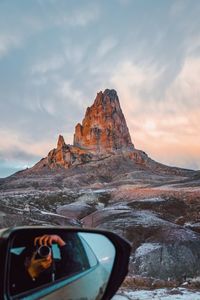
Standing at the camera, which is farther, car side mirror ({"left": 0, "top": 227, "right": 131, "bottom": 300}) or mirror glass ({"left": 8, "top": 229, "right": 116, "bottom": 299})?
mirror glass ({"left": 8, "top": 229, "right": 116, "bottom": 299})


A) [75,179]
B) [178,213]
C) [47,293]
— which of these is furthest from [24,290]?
[75,179]

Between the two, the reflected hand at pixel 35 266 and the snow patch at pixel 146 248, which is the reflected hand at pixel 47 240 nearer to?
the reflected hand at pixel 35 266

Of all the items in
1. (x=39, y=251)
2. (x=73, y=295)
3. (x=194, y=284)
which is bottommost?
(x=194, y=284)

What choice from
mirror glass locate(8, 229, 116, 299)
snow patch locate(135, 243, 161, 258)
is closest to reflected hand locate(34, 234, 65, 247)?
mirror glass locate(8, 229, 116, 299)

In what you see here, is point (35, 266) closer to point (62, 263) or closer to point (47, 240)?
point (47, 240)

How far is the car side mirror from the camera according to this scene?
2.77m

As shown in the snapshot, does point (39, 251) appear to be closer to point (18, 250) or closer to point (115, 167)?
point (18, 250)

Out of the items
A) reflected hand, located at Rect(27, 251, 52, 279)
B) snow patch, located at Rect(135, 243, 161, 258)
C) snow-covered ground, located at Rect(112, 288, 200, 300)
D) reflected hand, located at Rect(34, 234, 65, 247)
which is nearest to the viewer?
reflected hand, located at Rect(27, 251, 52, 279)

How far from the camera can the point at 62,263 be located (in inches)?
139

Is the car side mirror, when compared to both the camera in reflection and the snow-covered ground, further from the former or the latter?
the snow-covered ground

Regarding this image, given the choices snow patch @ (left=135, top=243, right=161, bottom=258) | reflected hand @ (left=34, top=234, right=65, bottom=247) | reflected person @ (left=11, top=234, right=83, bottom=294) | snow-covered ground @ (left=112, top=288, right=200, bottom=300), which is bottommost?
snow-covered ground @ (left=112, top=288, right=200, bottom=300)

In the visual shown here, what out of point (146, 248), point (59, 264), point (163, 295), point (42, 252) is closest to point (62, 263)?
point (59, 264)

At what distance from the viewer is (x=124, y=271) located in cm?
405

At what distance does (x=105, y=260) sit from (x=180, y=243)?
21626mm
